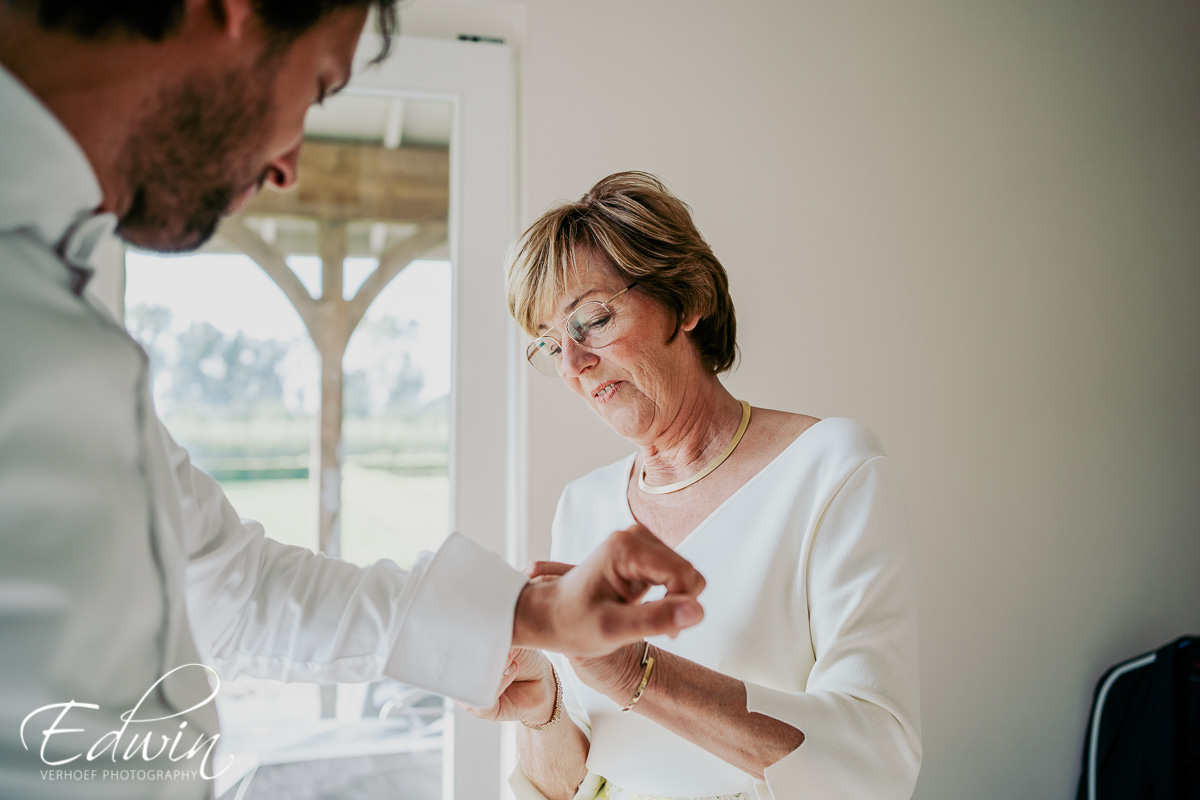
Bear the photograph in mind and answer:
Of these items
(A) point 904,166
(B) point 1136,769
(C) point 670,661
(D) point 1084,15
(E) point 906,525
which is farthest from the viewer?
(D) point 1084,15

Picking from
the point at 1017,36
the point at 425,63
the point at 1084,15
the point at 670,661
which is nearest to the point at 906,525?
the point at 670,661

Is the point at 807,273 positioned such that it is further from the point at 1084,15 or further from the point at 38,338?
the point at 38,338

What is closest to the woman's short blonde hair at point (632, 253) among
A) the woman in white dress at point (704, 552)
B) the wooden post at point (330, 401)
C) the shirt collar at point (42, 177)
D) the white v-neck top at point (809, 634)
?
the woman in white dress at point (704, 552)

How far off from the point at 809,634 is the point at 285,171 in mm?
954

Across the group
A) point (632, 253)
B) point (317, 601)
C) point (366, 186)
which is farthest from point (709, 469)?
point (366, 186)

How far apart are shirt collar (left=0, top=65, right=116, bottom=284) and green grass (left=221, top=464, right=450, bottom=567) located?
4.33 ft

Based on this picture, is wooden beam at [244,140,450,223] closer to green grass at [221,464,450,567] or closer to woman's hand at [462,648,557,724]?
green grass at [221,464,450,567]

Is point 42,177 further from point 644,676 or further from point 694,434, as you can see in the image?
point 694,434

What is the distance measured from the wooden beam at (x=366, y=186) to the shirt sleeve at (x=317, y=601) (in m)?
1.10

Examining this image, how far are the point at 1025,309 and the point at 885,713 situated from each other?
1.44 m

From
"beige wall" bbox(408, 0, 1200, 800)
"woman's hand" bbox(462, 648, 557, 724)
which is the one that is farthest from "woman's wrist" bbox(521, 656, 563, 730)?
"beige wall" bbox(408, 0, 1200, 800)

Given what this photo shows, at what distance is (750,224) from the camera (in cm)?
180

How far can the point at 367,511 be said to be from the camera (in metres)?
1.75

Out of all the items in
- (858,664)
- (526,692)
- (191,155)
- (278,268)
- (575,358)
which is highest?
(191,155)
